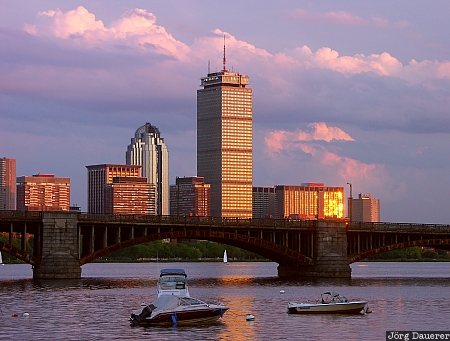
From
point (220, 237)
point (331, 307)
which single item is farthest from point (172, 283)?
point (220, 237)

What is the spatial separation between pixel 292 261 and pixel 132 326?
314 ft

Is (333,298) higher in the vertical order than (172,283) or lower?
lower

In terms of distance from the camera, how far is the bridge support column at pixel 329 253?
173 meters

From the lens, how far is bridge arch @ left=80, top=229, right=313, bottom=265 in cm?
15410

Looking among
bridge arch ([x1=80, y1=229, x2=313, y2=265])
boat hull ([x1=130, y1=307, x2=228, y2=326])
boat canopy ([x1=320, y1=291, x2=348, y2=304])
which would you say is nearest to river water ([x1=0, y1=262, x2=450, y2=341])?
boat hull ([x1=130, y1=307, x2=228, y2=326])

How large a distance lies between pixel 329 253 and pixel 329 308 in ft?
260

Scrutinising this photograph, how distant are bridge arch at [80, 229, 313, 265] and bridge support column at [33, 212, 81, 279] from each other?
238cm

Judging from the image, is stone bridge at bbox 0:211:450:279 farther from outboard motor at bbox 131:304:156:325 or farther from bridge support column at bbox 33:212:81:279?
outboard motor at bbox 131:304:156:325

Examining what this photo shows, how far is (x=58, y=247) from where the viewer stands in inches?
5851

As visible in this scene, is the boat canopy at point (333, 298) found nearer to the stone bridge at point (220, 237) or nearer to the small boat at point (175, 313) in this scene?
the small boat at point (175, 313)

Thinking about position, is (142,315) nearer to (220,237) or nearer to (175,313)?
(175,313)

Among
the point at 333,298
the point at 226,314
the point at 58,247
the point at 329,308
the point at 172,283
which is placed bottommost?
the point at 226,314

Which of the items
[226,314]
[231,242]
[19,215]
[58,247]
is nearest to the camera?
[226,314]

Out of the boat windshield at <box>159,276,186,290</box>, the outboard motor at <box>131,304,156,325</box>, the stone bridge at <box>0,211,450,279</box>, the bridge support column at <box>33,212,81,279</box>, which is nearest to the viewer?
the outboard motor at <box>131,304,156,325</box>
